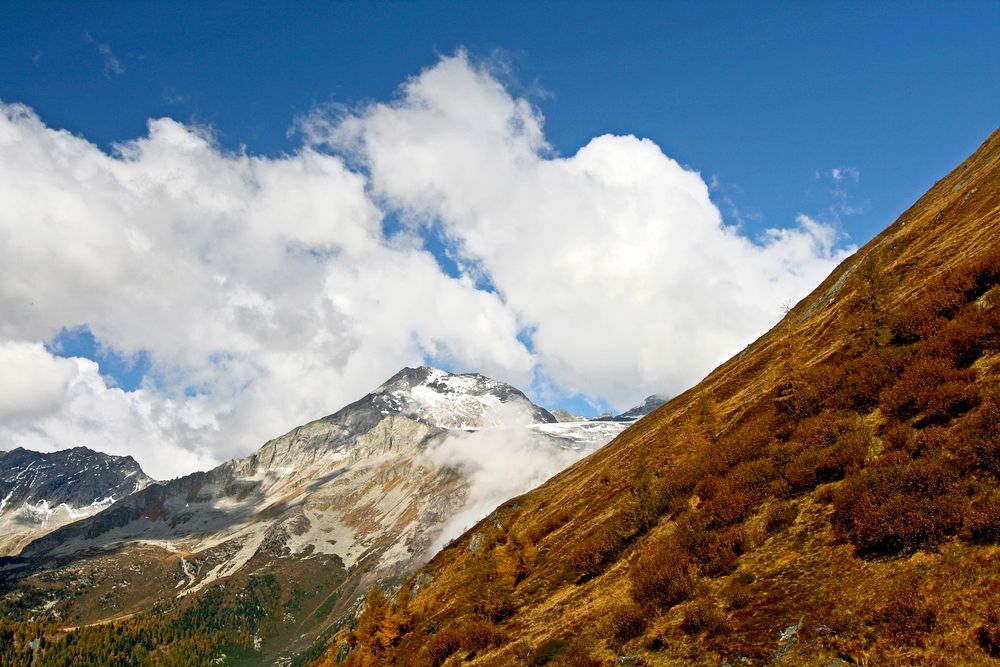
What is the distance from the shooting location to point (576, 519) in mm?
41188

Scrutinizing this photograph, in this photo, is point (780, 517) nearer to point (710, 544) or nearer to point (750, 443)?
point (710, 544)

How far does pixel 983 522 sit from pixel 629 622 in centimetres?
985

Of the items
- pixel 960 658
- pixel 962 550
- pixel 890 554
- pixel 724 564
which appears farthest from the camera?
pixel 724 564

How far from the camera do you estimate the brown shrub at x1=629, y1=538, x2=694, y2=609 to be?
58.0 feet

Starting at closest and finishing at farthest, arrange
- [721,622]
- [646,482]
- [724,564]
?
[721,622]
[724,564]
[646,482]

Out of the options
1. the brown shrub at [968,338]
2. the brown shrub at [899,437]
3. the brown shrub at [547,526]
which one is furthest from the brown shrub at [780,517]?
the brown shrub at [547,526]

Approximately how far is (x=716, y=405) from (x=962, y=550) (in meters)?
29.9

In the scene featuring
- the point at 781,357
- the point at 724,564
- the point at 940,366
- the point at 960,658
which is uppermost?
the point at 781,357

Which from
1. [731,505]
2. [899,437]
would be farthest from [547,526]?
[899,437]

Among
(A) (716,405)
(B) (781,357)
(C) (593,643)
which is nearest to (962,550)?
(C) (593,643)

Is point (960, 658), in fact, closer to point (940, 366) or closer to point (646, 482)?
point (940, 366)

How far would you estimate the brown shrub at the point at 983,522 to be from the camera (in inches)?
476

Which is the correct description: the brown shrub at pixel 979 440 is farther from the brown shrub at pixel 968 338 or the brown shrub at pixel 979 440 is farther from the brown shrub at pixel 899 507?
the brown shrub at pixel 968 338

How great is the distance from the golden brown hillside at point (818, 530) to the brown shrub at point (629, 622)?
52mm
